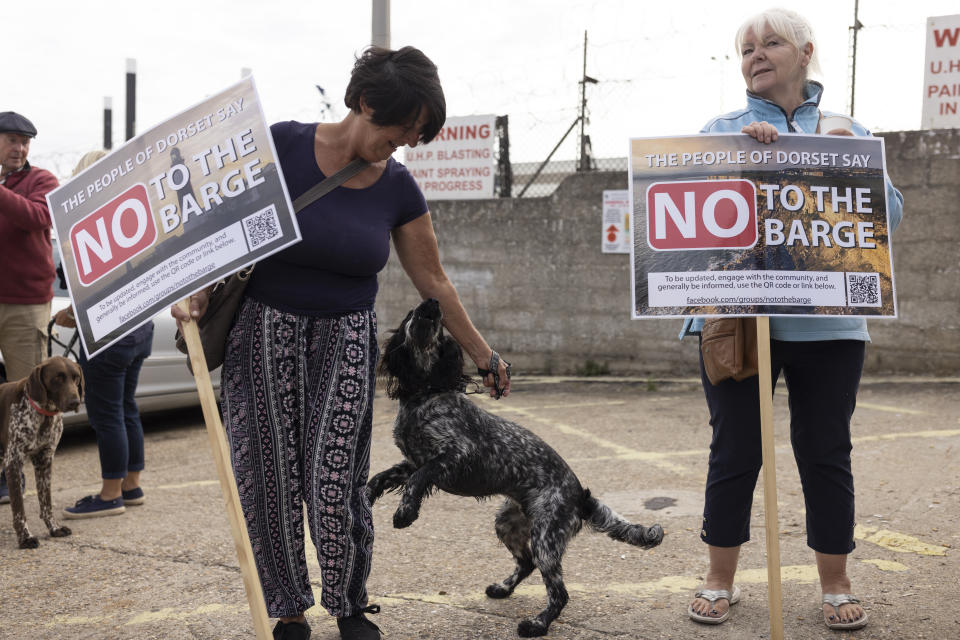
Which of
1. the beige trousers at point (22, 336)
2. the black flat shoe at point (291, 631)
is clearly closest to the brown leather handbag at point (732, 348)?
the black flat shoe at point (291, 631)

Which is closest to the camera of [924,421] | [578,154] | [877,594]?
[877,594]

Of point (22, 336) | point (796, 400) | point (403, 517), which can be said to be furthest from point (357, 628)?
point (22, 336)

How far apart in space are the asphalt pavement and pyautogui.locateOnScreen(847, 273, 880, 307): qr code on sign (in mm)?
1183

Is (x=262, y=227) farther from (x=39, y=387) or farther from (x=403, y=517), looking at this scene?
(x=39, y=387)

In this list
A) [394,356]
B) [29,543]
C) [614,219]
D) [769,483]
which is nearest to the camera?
[769,483]

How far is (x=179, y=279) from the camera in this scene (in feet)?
8.29

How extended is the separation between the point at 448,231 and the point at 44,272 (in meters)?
6.18

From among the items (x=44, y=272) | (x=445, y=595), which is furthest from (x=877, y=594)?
(x=44, y=272)

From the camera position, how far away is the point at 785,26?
10.0ft

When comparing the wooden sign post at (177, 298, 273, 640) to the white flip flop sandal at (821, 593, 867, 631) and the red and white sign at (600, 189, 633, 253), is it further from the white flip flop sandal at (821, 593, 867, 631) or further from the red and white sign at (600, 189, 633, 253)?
the red and white sign at (600, 189, 633, 253)

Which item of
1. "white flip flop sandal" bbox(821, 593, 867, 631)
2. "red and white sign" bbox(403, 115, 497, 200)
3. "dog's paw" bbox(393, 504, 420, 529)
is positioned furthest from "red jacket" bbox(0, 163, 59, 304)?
"red and white sign" bbox(403, 115, 497, 200)

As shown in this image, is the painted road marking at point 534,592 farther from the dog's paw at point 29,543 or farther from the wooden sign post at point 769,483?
the dog's paw at point 29,543

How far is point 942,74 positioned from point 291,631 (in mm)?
9238

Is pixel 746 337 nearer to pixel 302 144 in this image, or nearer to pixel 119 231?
pixel 302 144
